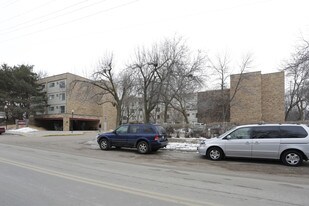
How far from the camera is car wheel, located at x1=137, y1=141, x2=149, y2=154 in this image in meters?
14.8

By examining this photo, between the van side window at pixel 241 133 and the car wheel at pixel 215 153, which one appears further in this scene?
the car wheel at pixel 215 153

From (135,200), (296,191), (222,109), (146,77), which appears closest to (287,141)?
(296,191)

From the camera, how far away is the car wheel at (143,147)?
1480 centimetres

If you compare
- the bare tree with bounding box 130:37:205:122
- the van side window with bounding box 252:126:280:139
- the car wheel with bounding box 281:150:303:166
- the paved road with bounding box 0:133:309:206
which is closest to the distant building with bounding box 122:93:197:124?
the bare tree with bounding box 130:37:205:122

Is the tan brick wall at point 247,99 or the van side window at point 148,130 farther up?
the tan brick wall at point 247,99

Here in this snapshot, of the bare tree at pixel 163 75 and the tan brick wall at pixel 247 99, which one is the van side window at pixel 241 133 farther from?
the tan brick wall at pixel 247 99

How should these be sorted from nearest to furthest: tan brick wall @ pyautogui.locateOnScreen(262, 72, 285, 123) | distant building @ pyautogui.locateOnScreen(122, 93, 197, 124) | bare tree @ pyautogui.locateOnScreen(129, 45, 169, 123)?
bare tree @ pyautogui.locateOnScreen(129, 45, 169, 123), distant building @ pyautogui.locateOnScreen(122, 93, 197, 124), tan brick wall @ pyautogui.locateOnScreen(262, 72, 285, 123)

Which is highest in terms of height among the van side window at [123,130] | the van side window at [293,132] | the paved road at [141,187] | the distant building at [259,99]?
the distant building at [259,99]

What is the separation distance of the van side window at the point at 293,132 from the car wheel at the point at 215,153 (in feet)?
9.31

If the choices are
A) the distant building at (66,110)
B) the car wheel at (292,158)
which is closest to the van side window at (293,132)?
the car wheel at (292,158)

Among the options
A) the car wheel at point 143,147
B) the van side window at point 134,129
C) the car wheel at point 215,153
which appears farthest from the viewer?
the van side window at point 134,129

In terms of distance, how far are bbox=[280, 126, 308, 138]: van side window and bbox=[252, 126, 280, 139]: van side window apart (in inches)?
9.3

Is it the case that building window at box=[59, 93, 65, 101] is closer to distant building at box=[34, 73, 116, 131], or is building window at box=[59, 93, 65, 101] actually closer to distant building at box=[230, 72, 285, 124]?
distant building at box=[34, 73, 116, 131]

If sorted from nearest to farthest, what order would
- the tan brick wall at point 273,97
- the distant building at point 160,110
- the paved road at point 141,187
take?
the paved road at point 141,187, the distant building at point 160,110, the tan brick wall at point 273,97
